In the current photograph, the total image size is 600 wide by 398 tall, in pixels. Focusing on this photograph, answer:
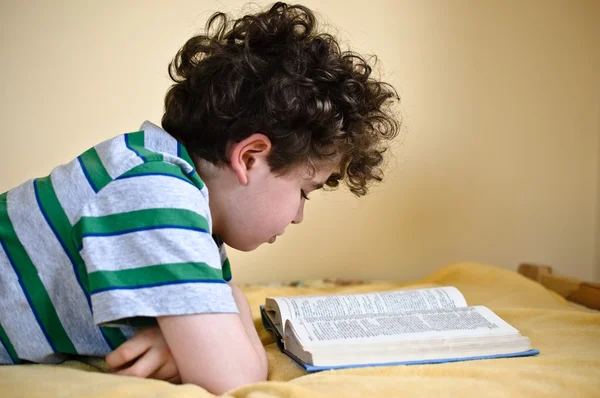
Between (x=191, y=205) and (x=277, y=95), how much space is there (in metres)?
0.25

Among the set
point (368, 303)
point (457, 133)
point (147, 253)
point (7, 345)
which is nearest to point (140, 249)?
point (147, 253)

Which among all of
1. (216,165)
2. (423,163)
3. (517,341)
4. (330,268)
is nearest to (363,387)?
(517,341)

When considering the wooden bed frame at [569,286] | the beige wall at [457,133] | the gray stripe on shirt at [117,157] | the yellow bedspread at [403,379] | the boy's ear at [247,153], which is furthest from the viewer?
the beige wall at [457,133]

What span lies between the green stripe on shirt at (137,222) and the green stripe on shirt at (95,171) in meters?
0.06

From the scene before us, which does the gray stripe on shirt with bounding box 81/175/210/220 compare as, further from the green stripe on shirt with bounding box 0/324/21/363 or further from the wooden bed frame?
the wooden bed frame

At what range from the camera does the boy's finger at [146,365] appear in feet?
2.63

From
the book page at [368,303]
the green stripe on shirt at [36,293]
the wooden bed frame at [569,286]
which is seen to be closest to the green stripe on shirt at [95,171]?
the green stripe on shirt at [36,293]

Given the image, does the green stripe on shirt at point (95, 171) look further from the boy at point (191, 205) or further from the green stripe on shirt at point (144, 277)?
the green stripe on shirt at point (144, 277)

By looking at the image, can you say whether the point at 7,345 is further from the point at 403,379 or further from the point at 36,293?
the point at 403,379

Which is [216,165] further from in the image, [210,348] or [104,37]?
[104,37]

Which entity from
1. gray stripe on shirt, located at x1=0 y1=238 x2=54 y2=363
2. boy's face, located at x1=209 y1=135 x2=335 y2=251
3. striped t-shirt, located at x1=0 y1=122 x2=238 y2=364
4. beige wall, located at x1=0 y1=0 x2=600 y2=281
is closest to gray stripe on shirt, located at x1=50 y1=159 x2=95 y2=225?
striped t-shirt, located at x1=0 y1=122 x2=238 y2=364

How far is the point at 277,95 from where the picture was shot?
0.97 m

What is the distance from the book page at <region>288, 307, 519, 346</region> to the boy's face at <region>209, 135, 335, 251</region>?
6.2 inches

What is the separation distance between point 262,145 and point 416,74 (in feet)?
3.08
